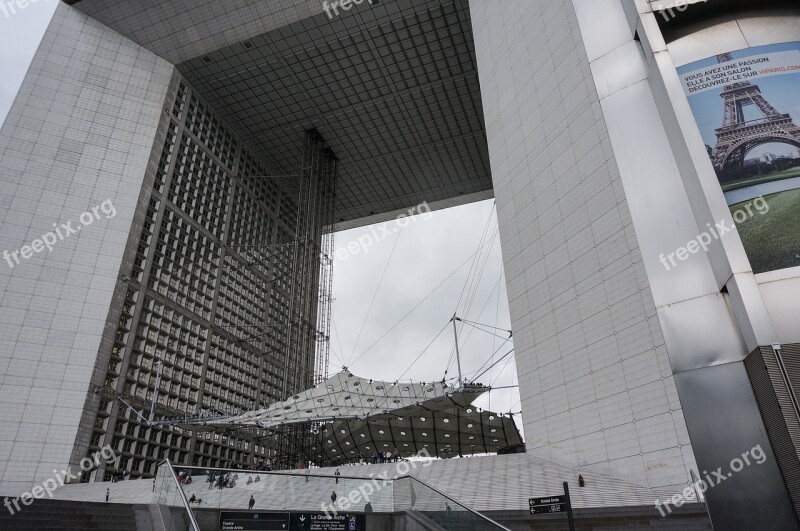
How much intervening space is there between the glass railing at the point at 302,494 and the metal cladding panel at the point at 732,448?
5723 mm

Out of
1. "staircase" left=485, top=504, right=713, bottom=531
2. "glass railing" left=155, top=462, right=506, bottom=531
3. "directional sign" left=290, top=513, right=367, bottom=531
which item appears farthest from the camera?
"staircase" left=485, top=504, right=713, bottom=531

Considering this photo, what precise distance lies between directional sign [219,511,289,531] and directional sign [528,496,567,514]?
541 cm

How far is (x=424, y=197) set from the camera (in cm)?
5544

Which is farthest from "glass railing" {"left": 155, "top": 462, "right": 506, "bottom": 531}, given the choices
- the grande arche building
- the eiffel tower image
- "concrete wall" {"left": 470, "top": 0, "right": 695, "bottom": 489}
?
the eiffel tower image

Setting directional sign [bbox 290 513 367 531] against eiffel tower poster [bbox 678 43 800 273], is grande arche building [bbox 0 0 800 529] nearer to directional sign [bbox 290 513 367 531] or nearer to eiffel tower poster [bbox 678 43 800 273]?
eiffel tower poster [bbox 678 43 800 273]

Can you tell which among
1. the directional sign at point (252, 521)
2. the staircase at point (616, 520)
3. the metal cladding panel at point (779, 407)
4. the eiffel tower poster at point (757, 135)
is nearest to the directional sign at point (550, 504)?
the staircase at point (616, 520)

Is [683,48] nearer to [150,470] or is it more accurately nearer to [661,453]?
[661,453]

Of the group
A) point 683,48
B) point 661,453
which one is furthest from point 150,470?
point 683,48

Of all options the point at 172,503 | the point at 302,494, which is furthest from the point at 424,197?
the point at 172,503

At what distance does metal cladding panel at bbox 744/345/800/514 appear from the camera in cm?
1091

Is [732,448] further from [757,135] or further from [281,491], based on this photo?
[281,491]

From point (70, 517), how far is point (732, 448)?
605 inches

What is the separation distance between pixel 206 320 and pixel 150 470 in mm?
10862

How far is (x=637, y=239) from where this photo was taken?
16.2 meters
